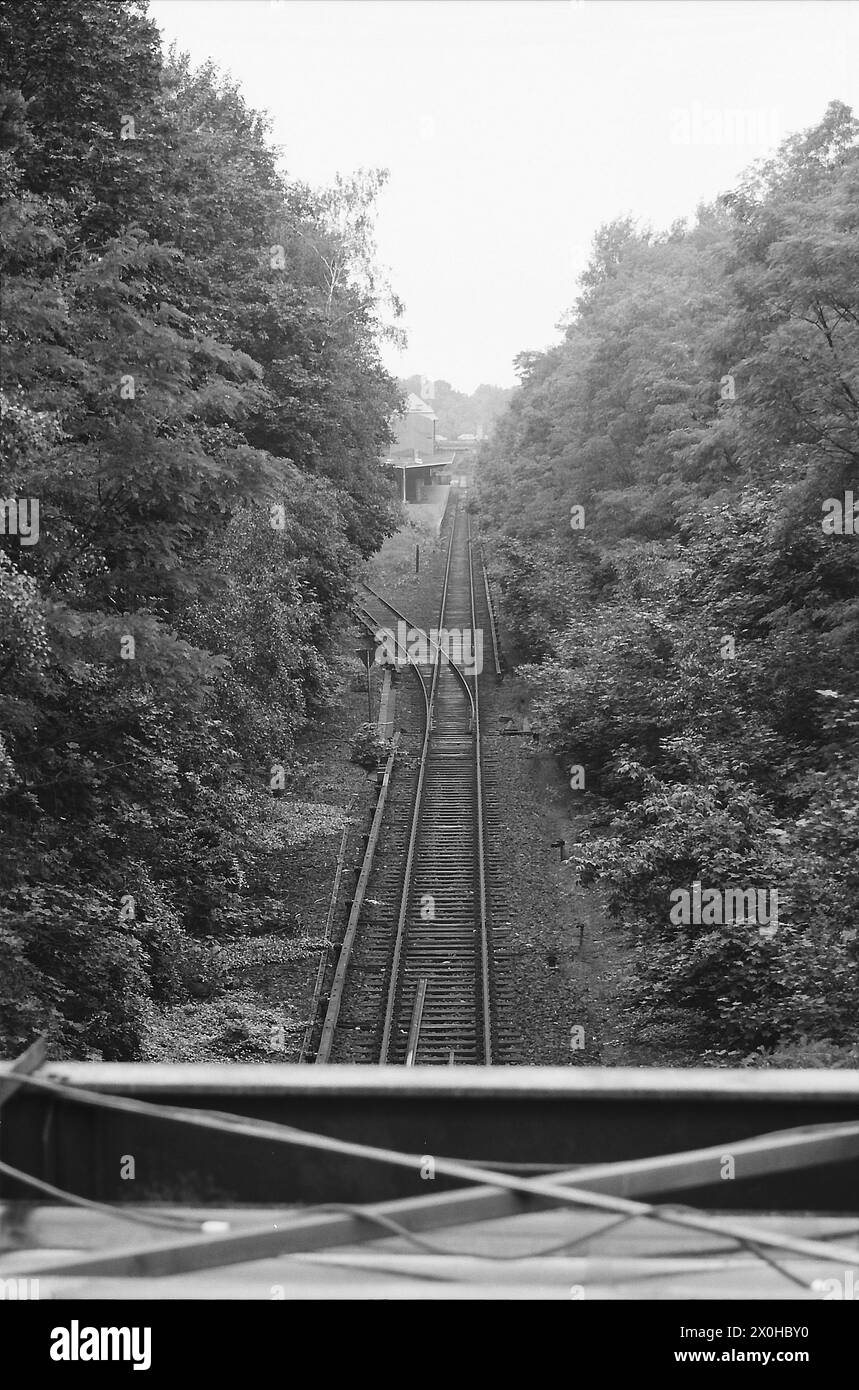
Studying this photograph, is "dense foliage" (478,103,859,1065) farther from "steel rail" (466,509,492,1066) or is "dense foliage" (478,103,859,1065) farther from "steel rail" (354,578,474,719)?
"steel rail" (354,578,474,719)

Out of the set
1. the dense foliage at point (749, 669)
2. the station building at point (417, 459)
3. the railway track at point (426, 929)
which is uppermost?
the station building at point (417, 459)

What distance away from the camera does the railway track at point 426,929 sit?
527 inches

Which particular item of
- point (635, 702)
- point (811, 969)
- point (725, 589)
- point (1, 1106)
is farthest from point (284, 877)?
point (1, 1106)

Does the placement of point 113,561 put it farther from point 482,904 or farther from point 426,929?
point 482,904

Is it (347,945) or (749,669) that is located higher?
(749,669)

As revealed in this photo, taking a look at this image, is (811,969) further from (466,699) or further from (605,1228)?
(466,699)

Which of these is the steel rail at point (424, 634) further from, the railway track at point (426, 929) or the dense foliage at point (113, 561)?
the dense foliage at point (113, 561)

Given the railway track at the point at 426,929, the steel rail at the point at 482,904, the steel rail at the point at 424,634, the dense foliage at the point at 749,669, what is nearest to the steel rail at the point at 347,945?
the railway track at the point at 426,929

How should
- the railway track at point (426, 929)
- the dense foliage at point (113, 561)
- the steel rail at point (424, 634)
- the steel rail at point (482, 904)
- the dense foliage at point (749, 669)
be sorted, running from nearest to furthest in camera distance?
the dense foliage at point (113, 561) → the dense foliage at point (749, 669) → the railway track at point (426, 929) → the steel rail at point (482, 904) → the steel rail at point (424, 634)

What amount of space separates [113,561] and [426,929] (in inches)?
293

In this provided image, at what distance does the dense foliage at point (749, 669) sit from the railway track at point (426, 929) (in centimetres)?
213

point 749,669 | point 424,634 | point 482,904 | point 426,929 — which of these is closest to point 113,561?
point 426,929

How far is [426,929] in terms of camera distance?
16578mm

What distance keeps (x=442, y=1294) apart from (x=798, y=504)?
1373 centimetres
